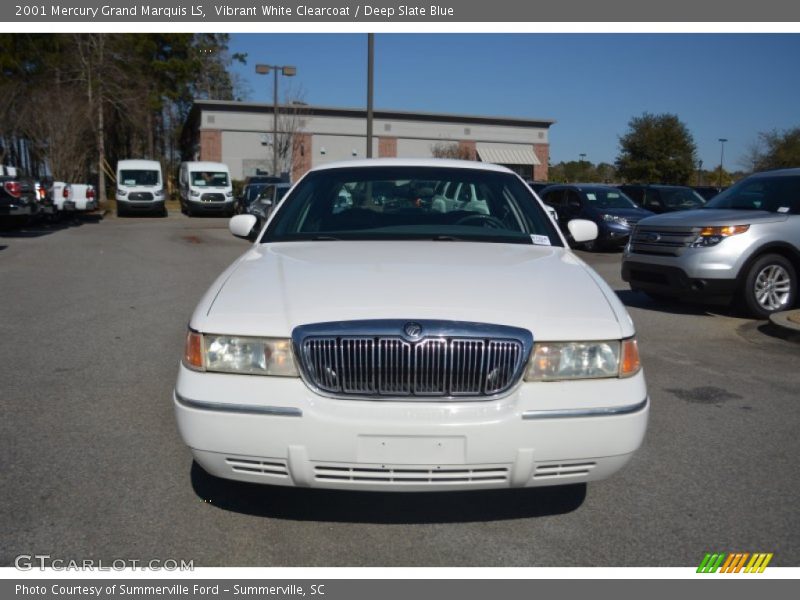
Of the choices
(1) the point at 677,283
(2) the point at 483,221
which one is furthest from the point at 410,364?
(1) the point at 677,283

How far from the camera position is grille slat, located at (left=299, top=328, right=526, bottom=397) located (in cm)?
307

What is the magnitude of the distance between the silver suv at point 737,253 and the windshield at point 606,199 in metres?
9.70

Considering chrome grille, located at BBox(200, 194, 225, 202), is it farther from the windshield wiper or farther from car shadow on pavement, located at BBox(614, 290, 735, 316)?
the windshield wiper

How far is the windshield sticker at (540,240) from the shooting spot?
14.9 ft

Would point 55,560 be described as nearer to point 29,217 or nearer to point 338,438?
point 338,438

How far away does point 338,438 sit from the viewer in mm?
3016

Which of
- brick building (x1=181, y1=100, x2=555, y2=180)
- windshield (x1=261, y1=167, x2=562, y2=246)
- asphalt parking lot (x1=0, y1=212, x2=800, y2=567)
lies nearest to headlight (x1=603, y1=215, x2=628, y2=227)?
asphalt parking lot (x1=0, y1=212, x2=800, y2=567)

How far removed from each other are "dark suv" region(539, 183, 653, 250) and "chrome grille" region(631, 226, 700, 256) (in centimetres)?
774

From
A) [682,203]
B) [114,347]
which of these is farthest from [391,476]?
[682,203]

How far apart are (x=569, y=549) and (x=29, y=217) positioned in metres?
22.5

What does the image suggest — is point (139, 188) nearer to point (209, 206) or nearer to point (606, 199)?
point (209, 206)

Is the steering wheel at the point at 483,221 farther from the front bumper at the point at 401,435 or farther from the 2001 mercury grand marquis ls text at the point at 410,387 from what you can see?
the front bumper at the point at 401,435

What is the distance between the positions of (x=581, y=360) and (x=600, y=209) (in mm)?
16503

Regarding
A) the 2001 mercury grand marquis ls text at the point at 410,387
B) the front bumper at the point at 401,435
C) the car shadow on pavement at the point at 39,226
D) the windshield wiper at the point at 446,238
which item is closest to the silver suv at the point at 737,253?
the windshield wiper at the point at 446,238
